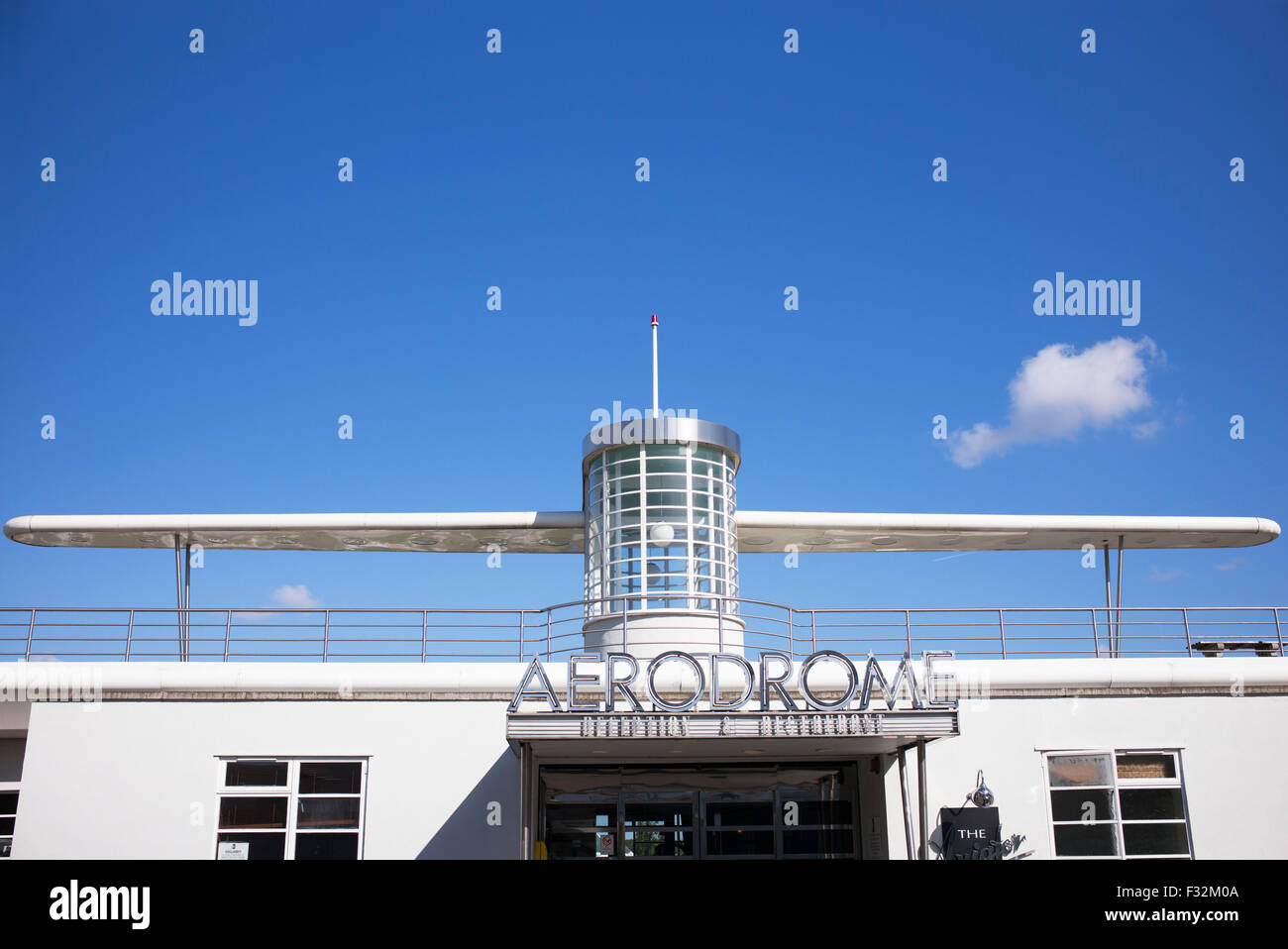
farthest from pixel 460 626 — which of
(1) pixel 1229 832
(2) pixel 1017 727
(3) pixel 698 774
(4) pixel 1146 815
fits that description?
(1) pixel 1229 832

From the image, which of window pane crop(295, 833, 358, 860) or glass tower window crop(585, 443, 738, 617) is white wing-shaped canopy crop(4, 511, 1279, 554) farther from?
window pane crop(295, 833, 358, 860)

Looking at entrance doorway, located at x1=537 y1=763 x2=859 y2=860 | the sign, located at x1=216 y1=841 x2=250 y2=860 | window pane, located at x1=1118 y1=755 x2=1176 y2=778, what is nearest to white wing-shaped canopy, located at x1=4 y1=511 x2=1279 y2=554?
entrance doorway, located at x1=537 y1=763 x2=859 y2=860

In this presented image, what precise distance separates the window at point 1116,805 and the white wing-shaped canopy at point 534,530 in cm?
675

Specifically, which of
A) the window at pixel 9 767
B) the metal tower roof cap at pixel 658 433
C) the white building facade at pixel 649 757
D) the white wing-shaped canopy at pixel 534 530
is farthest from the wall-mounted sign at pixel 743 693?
the window at pixel 9 767

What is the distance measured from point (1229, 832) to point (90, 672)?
594 inches

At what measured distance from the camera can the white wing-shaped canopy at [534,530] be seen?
64.7 ft

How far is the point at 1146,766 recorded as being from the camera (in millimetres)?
14102

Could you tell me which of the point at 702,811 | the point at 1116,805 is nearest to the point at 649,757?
the point at 702,811

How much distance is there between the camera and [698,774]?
594 inches

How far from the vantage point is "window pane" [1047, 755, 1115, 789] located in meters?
13.9

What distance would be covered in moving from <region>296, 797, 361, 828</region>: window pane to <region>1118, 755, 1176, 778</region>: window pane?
9.99 metres

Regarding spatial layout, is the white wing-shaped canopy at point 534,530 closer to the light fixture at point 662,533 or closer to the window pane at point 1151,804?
the light fixture at point 662,533

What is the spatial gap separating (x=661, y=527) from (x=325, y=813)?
6.47 meters
